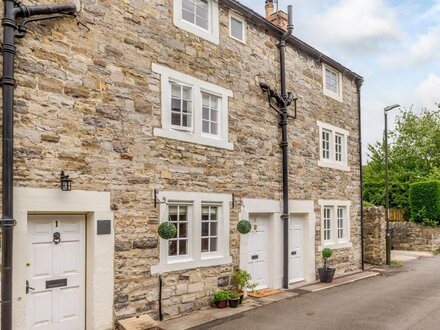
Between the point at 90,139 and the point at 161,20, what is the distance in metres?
3.08

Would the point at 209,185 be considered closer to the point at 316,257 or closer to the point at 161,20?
the point at 161,20

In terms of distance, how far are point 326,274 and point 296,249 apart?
123cm

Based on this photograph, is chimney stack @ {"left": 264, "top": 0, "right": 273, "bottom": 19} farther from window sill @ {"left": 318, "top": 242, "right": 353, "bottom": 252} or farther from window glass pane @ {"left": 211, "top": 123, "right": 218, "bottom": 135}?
window sill @ {"left": 318, "top": 242, "right": 353, "bottom": 252}

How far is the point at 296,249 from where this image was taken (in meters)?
12.5

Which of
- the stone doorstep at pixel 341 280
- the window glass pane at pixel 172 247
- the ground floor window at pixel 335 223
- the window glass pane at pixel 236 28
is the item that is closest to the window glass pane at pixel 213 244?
the window glass pane at pixel 172 247

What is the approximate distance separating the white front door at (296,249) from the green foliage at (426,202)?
12353mm

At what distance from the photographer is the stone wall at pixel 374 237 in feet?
54.7

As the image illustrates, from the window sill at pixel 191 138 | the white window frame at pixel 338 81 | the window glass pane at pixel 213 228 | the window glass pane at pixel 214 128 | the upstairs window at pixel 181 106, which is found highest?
the white window frame at pixel 338 81

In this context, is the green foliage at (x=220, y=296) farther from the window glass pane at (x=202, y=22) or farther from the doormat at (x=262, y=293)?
the window glass pane at (x=202, y=22)

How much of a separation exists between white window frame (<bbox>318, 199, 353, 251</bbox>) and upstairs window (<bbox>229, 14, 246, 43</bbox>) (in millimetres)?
5757

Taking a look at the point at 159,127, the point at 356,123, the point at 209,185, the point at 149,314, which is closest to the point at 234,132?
the point at 209,185

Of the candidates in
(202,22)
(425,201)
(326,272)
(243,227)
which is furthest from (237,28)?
(425,201)

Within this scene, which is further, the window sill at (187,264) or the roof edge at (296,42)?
the roof edge at (296,42)

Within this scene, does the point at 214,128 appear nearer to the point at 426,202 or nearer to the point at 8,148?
the point at 8,148
